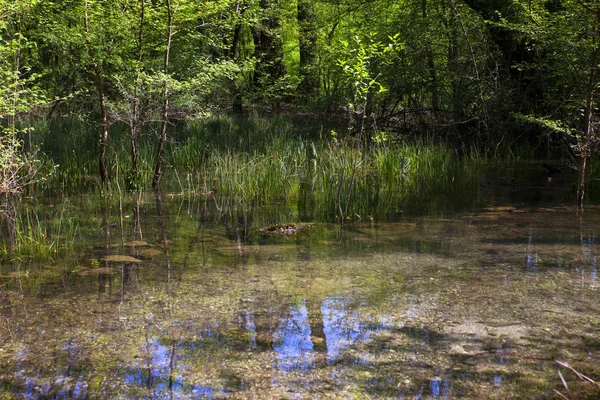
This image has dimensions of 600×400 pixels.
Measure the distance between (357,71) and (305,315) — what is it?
3.41 metres

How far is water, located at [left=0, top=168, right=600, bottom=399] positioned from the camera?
2.37m

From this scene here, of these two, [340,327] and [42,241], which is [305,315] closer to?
[340,327]

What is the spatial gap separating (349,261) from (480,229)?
1691 mm

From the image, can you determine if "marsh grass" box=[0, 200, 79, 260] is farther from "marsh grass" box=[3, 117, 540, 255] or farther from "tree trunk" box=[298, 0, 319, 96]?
"tree trunk" box=[298, 0, 319, 96]

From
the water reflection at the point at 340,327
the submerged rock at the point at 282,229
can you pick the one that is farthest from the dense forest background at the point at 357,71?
→ the water reflection at the point at 340,327

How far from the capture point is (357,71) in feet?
19.0

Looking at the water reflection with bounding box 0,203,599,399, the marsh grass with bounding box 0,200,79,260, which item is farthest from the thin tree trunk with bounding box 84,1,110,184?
the water reflection with bounding box 0,203,599,399

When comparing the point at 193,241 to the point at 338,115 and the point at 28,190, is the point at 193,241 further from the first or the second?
the point at 338,115

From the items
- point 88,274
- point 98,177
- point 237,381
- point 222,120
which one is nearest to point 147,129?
point 222,120

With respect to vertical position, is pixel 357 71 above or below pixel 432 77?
below

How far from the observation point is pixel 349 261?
4211mm

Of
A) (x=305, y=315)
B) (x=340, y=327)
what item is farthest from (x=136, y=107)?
(x=340, y=327)

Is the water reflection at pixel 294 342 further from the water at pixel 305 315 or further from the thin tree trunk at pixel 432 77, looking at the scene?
the thin tree trunk at pixel 432 77

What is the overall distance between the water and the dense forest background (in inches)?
65.6
